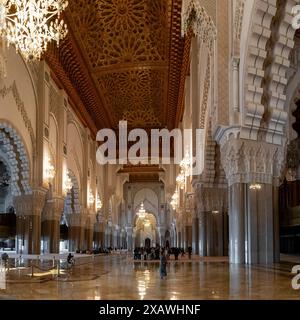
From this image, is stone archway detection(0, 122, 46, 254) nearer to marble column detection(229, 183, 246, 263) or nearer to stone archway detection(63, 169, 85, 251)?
stone archway detection(63, 169, 85, 251)

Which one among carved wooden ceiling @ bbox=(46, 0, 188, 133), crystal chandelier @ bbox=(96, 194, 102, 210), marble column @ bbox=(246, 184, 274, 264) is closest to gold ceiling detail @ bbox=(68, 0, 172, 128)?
carved wooden ceiling @ bbox=(46, 0, 188, 133)

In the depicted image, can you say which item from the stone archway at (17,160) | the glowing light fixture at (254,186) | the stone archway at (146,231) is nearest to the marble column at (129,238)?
the stone archway at (146,231)

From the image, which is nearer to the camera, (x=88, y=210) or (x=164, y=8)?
(x=164, y=8)

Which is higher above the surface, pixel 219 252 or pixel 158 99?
pixel 158 99

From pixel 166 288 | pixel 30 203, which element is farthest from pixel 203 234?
pixel 166 288

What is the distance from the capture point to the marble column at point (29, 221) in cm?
1631

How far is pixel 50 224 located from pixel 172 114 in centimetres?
816

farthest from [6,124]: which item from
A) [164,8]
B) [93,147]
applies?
[93,147]

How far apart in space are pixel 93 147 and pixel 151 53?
35.8 ft

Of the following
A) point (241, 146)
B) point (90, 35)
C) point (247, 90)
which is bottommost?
point (241, 146)

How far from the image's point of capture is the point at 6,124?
1426 centimetres

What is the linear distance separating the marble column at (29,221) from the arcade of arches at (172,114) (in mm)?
38
